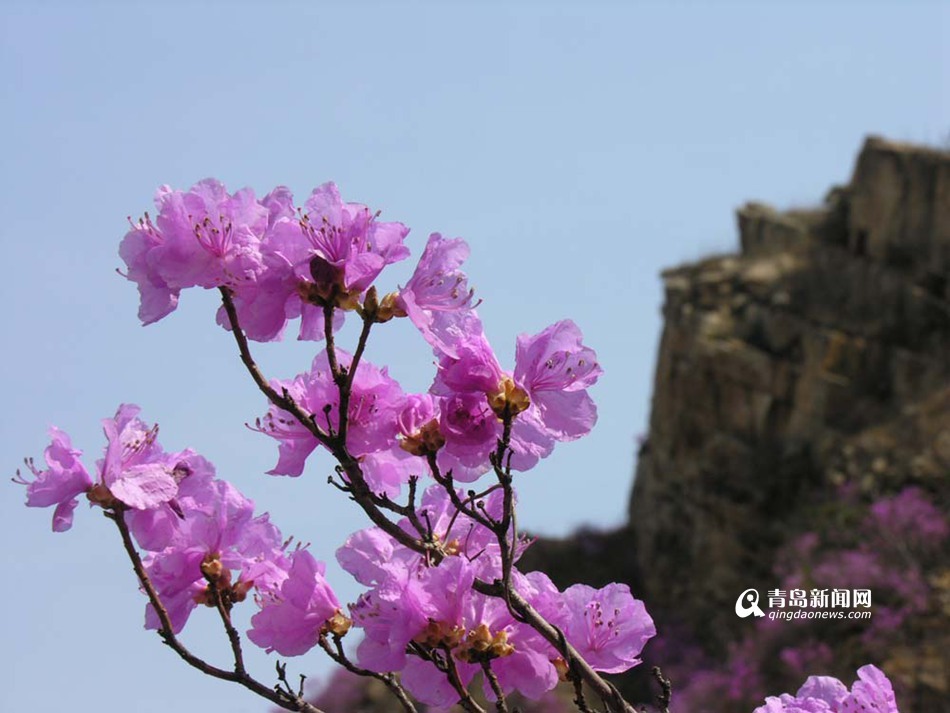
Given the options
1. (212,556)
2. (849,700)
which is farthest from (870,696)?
(212,556)

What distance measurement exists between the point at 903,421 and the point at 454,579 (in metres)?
14.1

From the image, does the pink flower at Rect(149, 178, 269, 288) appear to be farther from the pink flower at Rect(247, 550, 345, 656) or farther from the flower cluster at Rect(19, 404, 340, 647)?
the pink flower at Rect(247, 550, 345, 656)

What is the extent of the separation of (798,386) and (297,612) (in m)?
15.3

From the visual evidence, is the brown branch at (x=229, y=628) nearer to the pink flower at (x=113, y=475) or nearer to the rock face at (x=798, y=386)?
the pink flower at (x=113, y=475)

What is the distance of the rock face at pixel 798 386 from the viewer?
15.2 m

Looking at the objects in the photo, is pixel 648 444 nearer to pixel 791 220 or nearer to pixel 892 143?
pixel 791 220

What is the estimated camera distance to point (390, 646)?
1587mm

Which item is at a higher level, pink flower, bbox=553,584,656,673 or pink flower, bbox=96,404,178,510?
pink flower, bbox=96,404,178,510

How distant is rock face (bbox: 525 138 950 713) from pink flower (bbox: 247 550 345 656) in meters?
12.6

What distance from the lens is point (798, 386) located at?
16.4 m

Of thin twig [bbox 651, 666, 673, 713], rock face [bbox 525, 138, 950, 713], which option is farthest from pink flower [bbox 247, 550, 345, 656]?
rock face [bbox 525, 138, 950, 713]

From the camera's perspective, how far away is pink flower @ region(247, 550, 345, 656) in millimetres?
1695

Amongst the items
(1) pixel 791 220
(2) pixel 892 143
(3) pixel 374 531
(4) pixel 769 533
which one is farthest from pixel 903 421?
(3) pixel 374 531

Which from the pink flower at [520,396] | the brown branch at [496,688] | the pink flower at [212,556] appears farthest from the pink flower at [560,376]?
the pink flower at [212,556]
